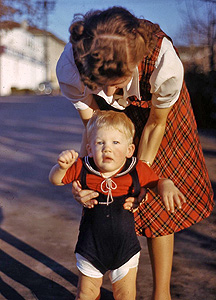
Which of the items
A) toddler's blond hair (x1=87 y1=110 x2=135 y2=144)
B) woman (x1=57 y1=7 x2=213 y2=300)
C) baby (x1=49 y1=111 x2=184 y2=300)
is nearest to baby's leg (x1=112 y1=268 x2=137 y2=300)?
baby (x1=49 y1=111 x2=184 y2=300)

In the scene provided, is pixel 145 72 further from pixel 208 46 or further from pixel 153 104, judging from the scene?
pixel 208 46

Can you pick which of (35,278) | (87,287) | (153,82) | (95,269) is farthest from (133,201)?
(35,278)

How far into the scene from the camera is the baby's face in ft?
6.85

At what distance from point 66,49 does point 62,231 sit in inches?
77.8

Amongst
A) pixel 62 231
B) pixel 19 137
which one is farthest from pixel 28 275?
pixel 19 137

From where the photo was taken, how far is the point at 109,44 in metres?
1.92

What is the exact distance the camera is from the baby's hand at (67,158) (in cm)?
205

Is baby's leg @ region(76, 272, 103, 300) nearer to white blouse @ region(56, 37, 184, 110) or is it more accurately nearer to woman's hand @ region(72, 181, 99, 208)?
woman's hand @ region(72, 181, 99, 208)

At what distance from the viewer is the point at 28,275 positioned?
305 cm

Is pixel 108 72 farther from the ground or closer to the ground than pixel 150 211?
farther from the ground

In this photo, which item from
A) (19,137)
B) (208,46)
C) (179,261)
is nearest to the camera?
(179,261)

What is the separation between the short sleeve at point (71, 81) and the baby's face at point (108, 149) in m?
0.30

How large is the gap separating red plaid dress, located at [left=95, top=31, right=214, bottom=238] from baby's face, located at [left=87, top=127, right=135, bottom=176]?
0.35 m

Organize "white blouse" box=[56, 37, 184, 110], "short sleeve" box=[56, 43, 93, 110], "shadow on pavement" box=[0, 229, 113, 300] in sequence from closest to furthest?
"white blouse" box=[56, 37, 184, 110]
"short sleeve" box=[56, 43, 93, 110]
"shadow on pavement" box=[0, 229, 113, 300]
